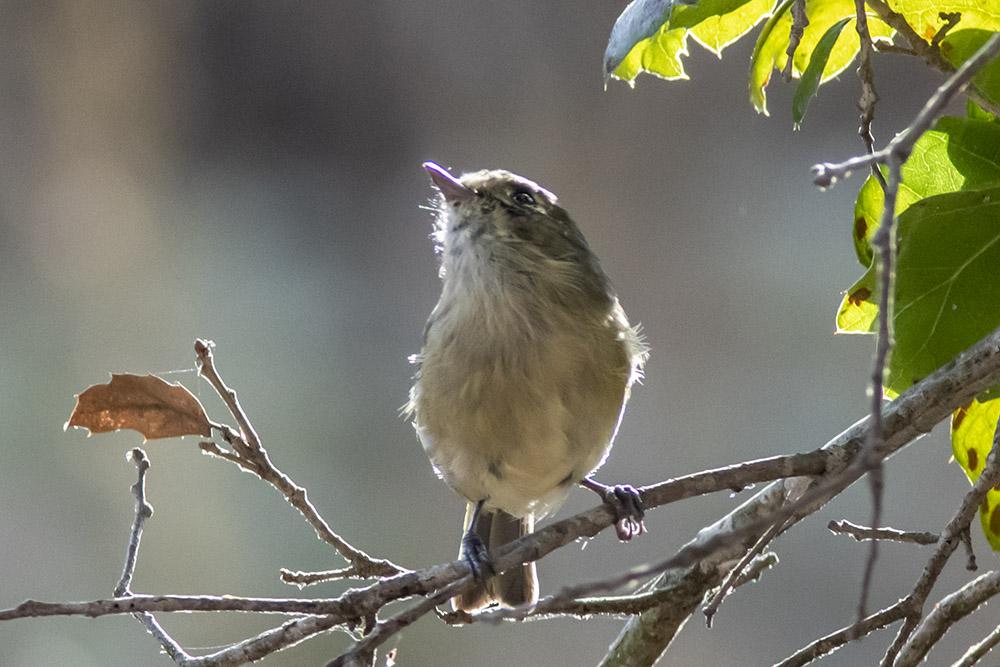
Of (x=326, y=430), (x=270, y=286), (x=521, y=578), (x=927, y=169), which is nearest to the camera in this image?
(x=927, y=169)

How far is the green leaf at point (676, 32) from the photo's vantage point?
1.41m

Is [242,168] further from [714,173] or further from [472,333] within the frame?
[472,333]

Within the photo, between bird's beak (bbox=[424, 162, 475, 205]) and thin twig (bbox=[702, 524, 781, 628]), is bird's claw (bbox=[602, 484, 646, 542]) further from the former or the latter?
bird's beak (bbox=[424, 162, 475, 205])

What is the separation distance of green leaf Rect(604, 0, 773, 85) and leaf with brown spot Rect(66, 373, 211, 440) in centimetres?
81

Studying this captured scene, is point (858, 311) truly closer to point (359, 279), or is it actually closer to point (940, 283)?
point (940, 283)

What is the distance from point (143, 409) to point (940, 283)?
121 centimetres

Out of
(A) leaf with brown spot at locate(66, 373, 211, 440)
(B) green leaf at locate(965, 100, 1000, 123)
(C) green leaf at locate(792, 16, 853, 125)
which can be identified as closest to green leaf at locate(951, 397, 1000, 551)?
(B) green leaf at locate(965, 100, 1000, 123)

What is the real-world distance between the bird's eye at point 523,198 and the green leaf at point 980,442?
105 centimetres

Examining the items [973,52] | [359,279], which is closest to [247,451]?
[973,52]

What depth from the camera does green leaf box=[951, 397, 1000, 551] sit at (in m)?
1.56

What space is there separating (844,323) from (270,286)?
15.6 feet

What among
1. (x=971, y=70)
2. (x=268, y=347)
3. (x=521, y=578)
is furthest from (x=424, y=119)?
(x=971, y=70)

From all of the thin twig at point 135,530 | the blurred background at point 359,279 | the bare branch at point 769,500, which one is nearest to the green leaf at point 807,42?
the bare branch at point 769,500

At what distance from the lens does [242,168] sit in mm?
6078
